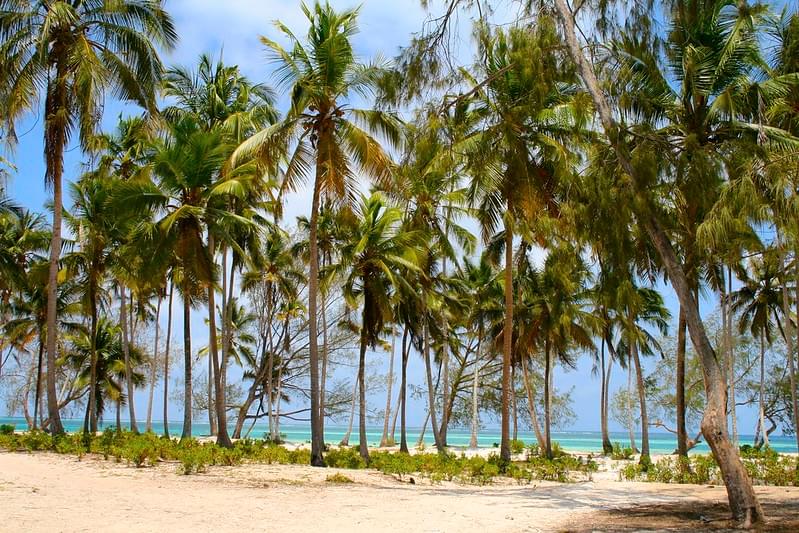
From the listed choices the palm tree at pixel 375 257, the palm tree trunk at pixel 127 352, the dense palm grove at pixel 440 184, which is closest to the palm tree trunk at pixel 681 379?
the dense palm grove at pixel 440 184

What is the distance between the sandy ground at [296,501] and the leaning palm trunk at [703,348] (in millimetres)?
615

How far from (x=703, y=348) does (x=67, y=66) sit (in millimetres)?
15663

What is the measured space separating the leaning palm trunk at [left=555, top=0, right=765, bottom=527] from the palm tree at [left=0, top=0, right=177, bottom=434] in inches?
446

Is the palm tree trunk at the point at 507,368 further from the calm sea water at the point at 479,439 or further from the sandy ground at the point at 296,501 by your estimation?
the calm sea water at the point at 479,439

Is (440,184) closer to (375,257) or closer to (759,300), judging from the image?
(375,257)

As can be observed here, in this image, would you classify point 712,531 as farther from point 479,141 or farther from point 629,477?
point 629,477

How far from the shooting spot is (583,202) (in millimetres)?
11648

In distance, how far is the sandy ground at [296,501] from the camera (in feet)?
26.6

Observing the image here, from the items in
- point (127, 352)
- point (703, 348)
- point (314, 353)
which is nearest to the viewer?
point (703, 348)

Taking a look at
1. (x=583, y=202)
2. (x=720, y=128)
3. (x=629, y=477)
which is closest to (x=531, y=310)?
(x=629, y=477)

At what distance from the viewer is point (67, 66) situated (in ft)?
56.7

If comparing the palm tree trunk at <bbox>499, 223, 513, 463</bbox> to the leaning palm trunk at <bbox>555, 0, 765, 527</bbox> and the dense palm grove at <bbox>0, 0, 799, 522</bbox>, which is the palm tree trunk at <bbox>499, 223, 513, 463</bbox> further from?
the leaning palm trunk at <bbox>555, 0, 765, 527</bbox>

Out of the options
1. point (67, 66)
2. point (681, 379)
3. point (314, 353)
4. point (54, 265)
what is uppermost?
point (67, 66)

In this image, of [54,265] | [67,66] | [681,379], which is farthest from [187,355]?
[681,379]
